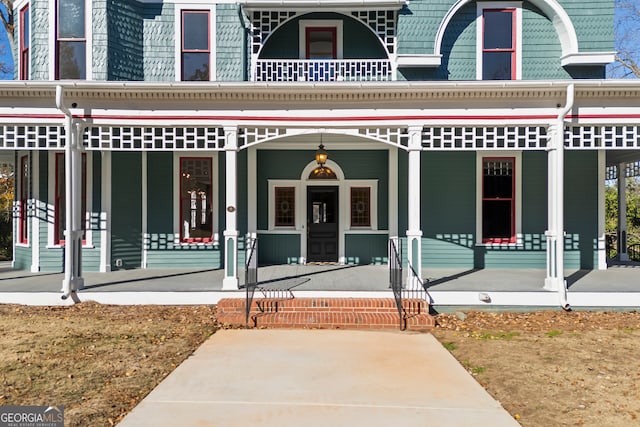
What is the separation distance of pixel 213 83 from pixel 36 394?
5.66 metres

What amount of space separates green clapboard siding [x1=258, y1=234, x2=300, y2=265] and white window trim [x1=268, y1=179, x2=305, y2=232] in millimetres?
208

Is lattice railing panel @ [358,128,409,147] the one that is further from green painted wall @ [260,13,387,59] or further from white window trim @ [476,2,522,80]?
white window trim @ [476,2,522,80]

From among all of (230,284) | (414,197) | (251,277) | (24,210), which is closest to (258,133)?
(251,277)

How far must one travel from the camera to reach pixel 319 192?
11344 mm

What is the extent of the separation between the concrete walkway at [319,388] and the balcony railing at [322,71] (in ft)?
21.3

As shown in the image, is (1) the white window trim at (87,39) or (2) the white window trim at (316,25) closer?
(1) the white window trim at (87,39)

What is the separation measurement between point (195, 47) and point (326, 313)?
7.59 metres

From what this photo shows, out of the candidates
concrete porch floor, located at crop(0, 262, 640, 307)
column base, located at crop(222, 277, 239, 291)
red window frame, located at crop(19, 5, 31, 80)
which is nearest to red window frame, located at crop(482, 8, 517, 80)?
concrete porch floor, located at crop(0, 262, 640, 307)

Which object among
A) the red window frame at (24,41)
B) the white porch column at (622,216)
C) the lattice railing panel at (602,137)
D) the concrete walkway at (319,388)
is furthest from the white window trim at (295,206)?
the white porch column at (622,216)

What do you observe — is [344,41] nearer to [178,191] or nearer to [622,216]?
[178,191]

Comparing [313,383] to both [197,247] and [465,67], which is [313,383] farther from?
[465,67]

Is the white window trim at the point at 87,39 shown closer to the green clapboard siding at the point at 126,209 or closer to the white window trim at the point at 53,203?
the white window trim at the point at 53,203

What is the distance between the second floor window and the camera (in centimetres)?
1017

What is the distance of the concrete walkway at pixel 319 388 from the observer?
156 inches
